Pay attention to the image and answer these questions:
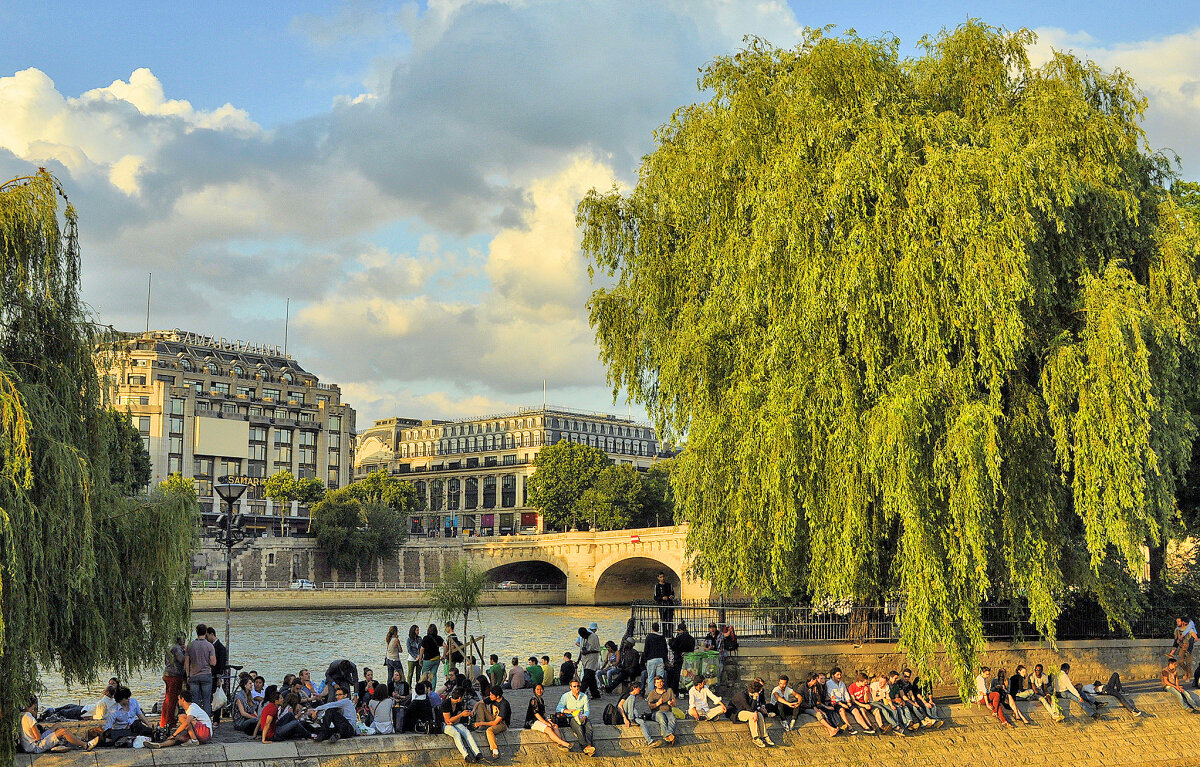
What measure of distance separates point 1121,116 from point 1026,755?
12298 millimetres

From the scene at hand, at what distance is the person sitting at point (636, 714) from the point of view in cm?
1686

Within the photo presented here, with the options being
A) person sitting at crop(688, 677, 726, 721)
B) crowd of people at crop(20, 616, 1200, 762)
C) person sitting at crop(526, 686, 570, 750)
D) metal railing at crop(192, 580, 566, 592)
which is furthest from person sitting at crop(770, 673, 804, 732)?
metal railing at crop(192, 580, 566, 592)

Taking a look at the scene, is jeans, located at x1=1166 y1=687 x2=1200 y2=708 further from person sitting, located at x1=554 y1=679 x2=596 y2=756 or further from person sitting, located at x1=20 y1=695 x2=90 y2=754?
person sitting, located at x1=20 y1=695 x2=90 y2=754

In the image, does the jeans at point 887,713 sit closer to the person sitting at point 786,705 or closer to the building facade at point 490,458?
the person sitting at point 786,705

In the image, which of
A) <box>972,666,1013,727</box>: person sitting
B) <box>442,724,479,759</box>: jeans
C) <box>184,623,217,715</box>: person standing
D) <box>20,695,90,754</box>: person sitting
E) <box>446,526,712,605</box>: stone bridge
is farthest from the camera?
<box>446,526,712,605</box>: stone bridge

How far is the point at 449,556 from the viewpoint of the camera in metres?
90.9

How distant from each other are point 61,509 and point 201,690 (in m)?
4.77

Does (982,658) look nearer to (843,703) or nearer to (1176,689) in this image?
(1176,689)

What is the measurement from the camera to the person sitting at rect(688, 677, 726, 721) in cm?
1756

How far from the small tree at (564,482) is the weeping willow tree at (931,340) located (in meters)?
83.4

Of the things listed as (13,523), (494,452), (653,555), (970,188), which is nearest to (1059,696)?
(970,188)

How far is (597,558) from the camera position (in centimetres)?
7975

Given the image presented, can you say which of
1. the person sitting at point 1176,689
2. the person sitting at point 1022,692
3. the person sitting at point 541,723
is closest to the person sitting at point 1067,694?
the person sitting at point 1022,692

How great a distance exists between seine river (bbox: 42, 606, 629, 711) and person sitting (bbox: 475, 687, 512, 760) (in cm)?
1047
